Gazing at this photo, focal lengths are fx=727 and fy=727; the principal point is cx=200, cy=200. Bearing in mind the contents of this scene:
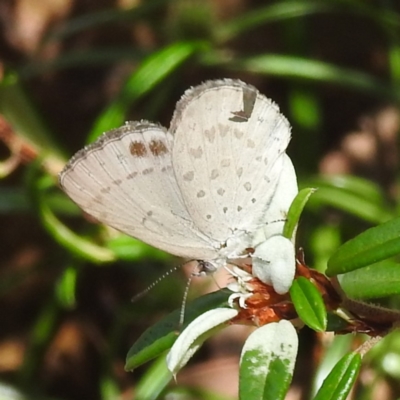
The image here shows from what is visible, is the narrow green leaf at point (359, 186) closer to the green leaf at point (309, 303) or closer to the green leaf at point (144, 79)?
the green leaf at point (144, 79)

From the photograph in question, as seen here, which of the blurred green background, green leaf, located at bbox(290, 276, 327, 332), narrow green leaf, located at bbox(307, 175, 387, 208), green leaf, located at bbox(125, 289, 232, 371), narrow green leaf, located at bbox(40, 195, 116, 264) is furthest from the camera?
narrow green leaf, located at bbox(307, 175, 387, 208)

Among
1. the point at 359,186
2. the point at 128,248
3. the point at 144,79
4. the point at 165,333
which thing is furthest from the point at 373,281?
the point at 359,186

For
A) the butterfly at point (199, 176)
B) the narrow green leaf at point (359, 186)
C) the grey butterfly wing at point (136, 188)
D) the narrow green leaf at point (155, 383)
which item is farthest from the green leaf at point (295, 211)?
the narrow green leaf at point (359, 186)

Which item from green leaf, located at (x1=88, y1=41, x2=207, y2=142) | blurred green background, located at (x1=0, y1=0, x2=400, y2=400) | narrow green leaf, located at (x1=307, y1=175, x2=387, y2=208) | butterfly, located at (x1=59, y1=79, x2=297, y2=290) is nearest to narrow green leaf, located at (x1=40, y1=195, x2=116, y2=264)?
blurred green background, located at (x1=0, y1=0, x2=400, y2=400)

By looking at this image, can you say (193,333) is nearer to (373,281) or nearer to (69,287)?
(373,281)

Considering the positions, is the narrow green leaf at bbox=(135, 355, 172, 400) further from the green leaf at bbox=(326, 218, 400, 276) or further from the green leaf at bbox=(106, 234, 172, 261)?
the green leaf at bbox=(326, 218, 400, 276)

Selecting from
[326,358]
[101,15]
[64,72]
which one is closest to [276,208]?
[326,358]
